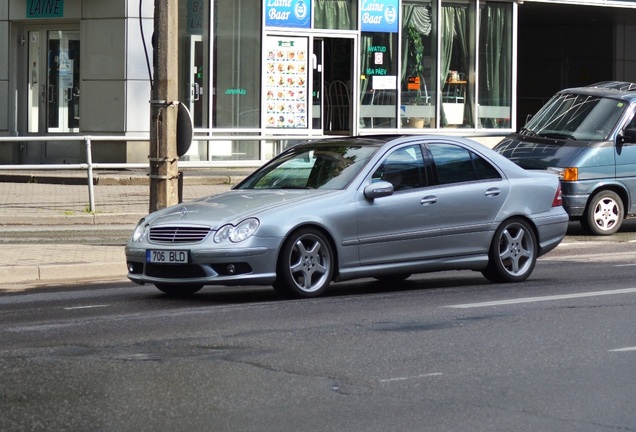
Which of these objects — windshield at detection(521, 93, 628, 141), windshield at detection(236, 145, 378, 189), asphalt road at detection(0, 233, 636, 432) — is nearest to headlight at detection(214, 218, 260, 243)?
asphalt road at detection(0, 233, 636, 432)

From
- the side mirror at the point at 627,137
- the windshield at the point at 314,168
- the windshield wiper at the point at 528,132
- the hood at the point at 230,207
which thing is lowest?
the hood at the point at 230,207

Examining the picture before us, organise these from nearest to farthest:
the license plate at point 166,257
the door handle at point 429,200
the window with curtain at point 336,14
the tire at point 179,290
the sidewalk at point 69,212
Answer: the license plate at point 166,257 < the tire at point 179,290 < the door handle at point 429,200 < the sidewalk at point 69,212 < the window with curtain at point 336,14

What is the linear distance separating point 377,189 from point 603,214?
24.8 feet

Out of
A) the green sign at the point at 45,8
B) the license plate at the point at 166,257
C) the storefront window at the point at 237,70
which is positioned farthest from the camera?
the green sign at the point at 45,8

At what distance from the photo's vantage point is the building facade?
25.2 metres

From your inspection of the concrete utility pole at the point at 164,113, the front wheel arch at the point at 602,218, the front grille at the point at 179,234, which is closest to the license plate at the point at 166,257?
the front grille at the point at 179,234

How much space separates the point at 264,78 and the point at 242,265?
16261 mm

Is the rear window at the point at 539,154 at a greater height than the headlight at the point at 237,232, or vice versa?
the rear window at the point at 539,154

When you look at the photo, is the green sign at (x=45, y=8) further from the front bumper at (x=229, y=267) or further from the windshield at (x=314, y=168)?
the front bumper at (x=229, y=267)

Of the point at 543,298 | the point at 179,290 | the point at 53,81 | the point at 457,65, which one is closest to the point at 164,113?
the point at 179,290

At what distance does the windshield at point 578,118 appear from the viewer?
1797 centimetres

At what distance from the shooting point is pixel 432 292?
448 inches

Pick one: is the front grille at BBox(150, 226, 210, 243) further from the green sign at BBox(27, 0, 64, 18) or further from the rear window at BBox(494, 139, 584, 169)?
the green sign at BBox(27, 0, 64, 18)

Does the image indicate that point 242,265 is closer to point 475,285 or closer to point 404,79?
point 475,285
